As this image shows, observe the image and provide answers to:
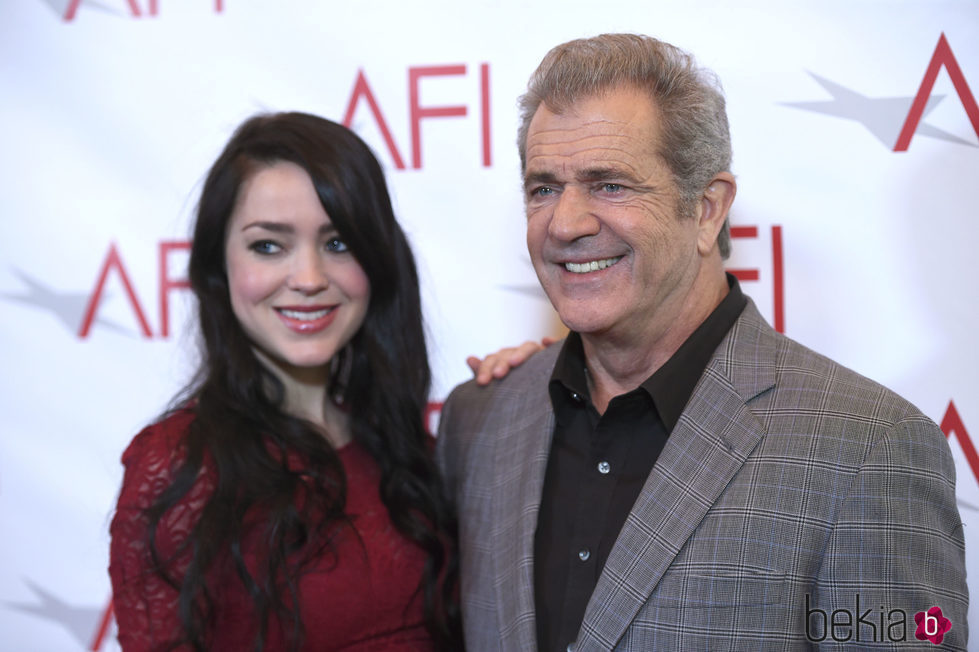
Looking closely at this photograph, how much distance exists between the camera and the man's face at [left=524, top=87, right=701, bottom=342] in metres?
1.47

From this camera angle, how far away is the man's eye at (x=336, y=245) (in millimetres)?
1817

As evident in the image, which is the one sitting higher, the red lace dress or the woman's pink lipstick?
the woman's pink lipstick

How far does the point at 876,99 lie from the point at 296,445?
5.06ft

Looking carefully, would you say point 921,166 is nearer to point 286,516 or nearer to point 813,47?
point 813,47

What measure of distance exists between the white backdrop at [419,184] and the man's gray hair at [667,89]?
64cm

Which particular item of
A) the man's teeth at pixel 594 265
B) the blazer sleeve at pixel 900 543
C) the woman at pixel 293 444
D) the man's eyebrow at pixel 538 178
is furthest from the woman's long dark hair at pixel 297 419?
the blazer sleeve at pixel 900 543

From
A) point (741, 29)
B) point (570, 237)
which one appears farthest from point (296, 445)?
point (741, 29)

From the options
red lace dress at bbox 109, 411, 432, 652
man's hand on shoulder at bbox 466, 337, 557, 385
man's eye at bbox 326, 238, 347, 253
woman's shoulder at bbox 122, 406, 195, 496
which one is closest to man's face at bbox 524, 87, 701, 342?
man's hand on shoulder at bbox 466, 337, 557, 385

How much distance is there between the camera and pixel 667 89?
1.49 meters

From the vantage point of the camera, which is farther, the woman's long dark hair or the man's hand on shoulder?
the man's hand on shoulder

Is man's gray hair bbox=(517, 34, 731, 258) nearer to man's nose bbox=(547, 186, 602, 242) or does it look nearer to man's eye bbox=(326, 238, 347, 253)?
man's nose bbox=(547, 186, 602, 242)

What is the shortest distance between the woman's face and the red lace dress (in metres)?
0.26

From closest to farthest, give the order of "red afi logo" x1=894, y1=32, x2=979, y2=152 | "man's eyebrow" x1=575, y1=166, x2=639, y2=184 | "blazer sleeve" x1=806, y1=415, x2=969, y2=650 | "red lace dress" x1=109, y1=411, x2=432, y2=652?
1. "blazer sleeve" x1=806, y1=415, x2=969, y2=650
2. "man's eyebrow" x1=575, y1=166, x2=639, y2=184
3. "red lace dress" x1=109, y1=411, x2=432, y2=652
4. "red afi logo" x1=894, y1=32, x2=979, y2=152

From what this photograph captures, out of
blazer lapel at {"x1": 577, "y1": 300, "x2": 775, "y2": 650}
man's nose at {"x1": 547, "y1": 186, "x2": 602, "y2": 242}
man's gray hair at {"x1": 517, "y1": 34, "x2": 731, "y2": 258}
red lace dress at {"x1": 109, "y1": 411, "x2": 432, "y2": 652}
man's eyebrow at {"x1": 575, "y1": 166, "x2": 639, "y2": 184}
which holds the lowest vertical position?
red lace dress at {"x1": 109, "y1": 411, "x2": 432, "y2": 652}
